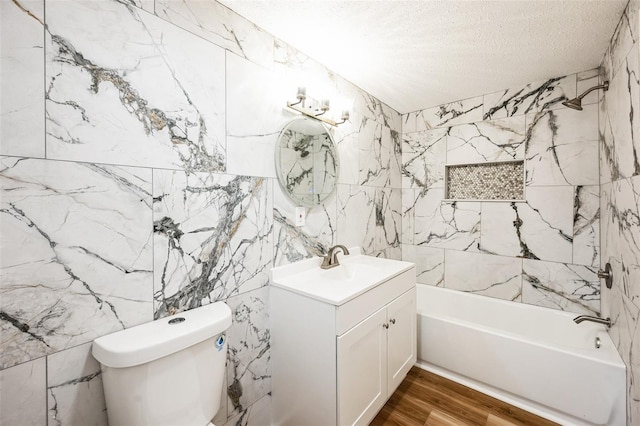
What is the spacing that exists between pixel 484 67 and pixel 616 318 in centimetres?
192

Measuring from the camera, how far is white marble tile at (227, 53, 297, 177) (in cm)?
136

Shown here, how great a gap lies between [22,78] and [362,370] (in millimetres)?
1858

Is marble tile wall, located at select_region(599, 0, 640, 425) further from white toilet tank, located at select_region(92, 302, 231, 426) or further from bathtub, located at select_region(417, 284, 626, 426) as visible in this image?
white toilet tank, located at select_region(92, 302, 231, 426)

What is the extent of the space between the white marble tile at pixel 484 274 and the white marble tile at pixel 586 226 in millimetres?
410

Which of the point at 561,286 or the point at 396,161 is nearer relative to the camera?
the point at 561,286

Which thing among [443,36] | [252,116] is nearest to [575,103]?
[443,36]

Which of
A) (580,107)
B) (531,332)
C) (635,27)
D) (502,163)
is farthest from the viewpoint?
(502,163)

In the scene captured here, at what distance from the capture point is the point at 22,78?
0.81 meters

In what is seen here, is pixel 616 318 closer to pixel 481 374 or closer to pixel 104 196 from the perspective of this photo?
pixel 481 374

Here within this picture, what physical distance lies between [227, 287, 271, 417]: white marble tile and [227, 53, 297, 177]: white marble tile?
732 millimetres

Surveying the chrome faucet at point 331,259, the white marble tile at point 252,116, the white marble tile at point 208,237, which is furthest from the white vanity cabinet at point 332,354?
the white marble tile at point 252,116

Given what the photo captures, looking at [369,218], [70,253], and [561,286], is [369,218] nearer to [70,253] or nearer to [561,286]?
[561,286]

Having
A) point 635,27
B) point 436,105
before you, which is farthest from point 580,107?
point 436,105

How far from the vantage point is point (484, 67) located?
1.95 m
